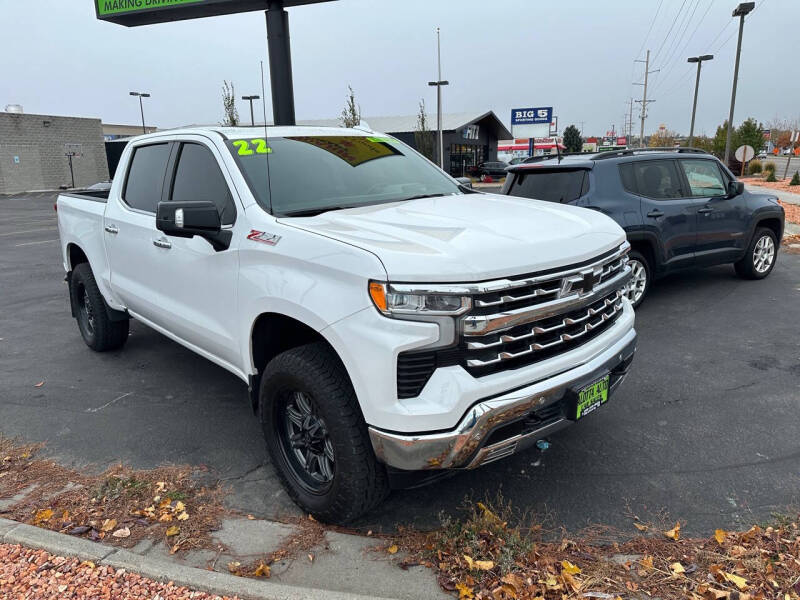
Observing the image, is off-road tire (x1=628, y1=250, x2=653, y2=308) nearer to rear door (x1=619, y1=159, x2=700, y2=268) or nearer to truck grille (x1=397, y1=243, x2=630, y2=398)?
rear door (x1=619, y1=159, x2=700, y2=268)

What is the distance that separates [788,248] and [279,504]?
35.2 feet

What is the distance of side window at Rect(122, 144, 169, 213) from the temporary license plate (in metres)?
3.16

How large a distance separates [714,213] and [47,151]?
4347 centimetres

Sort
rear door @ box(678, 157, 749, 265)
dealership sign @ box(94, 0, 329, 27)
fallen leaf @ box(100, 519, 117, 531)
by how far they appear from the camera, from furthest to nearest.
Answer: dealership sign @ box(94, 0, 329, 27)
rear door @ box(678, 157, 749, 265)
fallen leaf @ box(100, 519, 117, 531)

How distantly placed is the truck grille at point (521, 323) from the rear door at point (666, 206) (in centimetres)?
391

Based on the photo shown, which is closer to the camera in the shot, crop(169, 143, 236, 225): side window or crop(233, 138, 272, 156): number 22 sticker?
crop(169, 143, 236, 225): side window

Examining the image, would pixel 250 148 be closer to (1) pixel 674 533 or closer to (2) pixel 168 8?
(1) pixel 674 533

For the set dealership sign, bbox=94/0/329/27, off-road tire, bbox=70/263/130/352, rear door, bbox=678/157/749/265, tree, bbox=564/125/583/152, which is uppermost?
dealership sign, bbox=94/0/329/27

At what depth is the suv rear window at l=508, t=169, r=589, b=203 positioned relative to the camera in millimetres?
6520

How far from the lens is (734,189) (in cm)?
736

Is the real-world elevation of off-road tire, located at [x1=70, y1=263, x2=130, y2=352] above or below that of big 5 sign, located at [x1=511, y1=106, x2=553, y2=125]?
below

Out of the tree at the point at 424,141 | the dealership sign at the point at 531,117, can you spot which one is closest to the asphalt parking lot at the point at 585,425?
the tree at the point at 424,141

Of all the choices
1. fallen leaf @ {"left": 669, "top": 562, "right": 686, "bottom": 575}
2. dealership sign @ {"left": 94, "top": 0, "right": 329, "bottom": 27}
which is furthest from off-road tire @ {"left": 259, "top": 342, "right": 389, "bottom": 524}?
dealership sign @ {"left": 94, "top": 0, "right": 329, "bottom": 27}

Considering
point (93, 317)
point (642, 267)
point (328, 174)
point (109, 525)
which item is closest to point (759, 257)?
point (642, 267)
